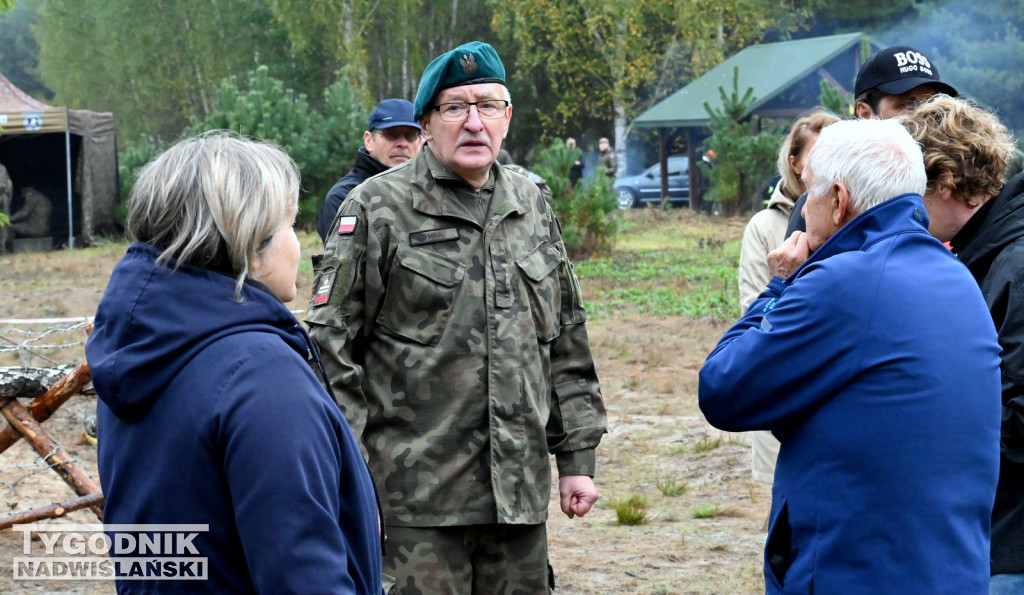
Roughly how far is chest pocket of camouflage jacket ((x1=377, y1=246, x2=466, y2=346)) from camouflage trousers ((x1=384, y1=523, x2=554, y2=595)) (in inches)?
20.7

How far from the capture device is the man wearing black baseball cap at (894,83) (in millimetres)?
3572

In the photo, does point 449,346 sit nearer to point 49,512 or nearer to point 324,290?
point 324,290

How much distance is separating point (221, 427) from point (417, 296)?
1387 millimetres

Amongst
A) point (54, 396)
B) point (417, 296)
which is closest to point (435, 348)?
point (417, 296)

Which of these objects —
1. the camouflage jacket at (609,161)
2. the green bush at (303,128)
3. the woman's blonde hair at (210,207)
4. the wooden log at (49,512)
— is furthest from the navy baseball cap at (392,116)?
the camouflage jacket at (609,161)

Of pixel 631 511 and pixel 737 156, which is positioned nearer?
pixel 631 511

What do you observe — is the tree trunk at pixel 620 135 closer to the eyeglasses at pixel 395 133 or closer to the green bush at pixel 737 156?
the green bush at pixel 737 156

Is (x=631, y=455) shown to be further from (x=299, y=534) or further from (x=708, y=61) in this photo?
(x=708, y=61)

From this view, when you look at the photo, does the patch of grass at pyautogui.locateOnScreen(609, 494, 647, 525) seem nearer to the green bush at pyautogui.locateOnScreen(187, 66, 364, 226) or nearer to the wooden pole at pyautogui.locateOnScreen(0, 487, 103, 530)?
the wooden pole at pyautogui.locateOnScreen(0, 487, 103, 530)

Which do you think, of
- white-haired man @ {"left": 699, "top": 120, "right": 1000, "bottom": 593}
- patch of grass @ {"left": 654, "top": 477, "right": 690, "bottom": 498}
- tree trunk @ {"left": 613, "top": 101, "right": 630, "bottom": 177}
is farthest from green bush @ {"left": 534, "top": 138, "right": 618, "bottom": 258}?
tree trunk @ {"left": 613, "top": 101, "right": 630, "bottom": 177}

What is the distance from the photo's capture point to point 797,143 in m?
4.11

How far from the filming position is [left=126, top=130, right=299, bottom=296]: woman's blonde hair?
5.89 ft

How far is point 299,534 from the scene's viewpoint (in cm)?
170

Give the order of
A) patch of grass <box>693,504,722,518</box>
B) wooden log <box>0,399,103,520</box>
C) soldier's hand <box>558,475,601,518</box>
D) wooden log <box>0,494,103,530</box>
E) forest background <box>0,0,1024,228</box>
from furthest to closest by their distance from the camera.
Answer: forest background <box>0,0,1024,228</box>, patch of grass <box>693,504,722,518</box>, wooden log <box>0,399,103,520</box>, wooden log <box>0,494,103,530</box>, soldier's hand <box>558,475,601,518</box>
